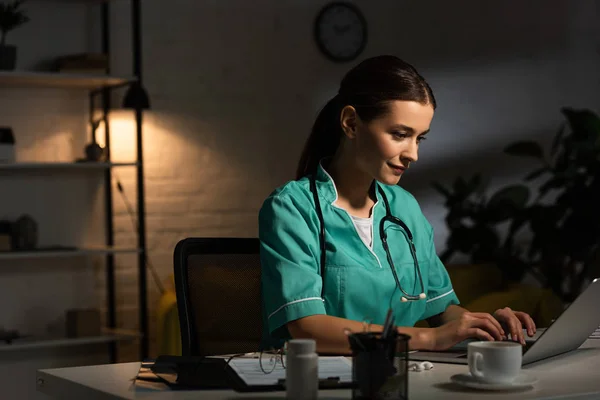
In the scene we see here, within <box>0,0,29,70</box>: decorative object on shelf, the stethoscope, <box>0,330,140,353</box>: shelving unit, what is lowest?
<box>0,330,140,353</box>: shelving unit

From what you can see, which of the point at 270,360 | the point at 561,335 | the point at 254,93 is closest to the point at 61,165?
the point at 254,93

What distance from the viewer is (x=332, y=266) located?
6.54 ft

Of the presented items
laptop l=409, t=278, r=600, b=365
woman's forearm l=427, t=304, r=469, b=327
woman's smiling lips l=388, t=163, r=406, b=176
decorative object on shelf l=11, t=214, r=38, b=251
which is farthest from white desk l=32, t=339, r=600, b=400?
decorative object on shelf l=11, t=214, r=38, b=251

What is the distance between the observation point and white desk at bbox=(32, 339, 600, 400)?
1419mm

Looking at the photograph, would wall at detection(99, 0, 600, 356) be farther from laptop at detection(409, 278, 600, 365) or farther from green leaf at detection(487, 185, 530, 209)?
laptop at detection(409, 278, 600, 365)

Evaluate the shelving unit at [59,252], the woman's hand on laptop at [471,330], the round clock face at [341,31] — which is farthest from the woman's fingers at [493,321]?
the round clock face at [341,31]

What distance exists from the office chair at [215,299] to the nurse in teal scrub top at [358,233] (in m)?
0.08

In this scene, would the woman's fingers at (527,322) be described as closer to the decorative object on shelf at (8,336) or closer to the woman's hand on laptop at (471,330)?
the woman's hand on laptop at (471,330)

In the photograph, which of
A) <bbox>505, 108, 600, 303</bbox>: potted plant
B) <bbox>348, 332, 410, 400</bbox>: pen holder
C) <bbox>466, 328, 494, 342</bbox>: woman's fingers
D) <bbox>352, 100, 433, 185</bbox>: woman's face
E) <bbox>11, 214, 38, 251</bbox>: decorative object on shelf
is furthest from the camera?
<bbox>505, 108, 600, 303</bbox>: potted plant

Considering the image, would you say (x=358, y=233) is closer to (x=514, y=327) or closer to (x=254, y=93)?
(x=514, y=327)

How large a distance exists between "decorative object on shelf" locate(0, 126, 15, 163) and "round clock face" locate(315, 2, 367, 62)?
70.9 inches

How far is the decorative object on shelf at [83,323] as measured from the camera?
4.39 metres

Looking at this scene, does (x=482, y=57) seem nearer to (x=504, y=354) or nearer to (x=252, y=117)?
(x=252, y=117)

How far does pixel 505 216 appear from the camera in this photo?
5086mm
